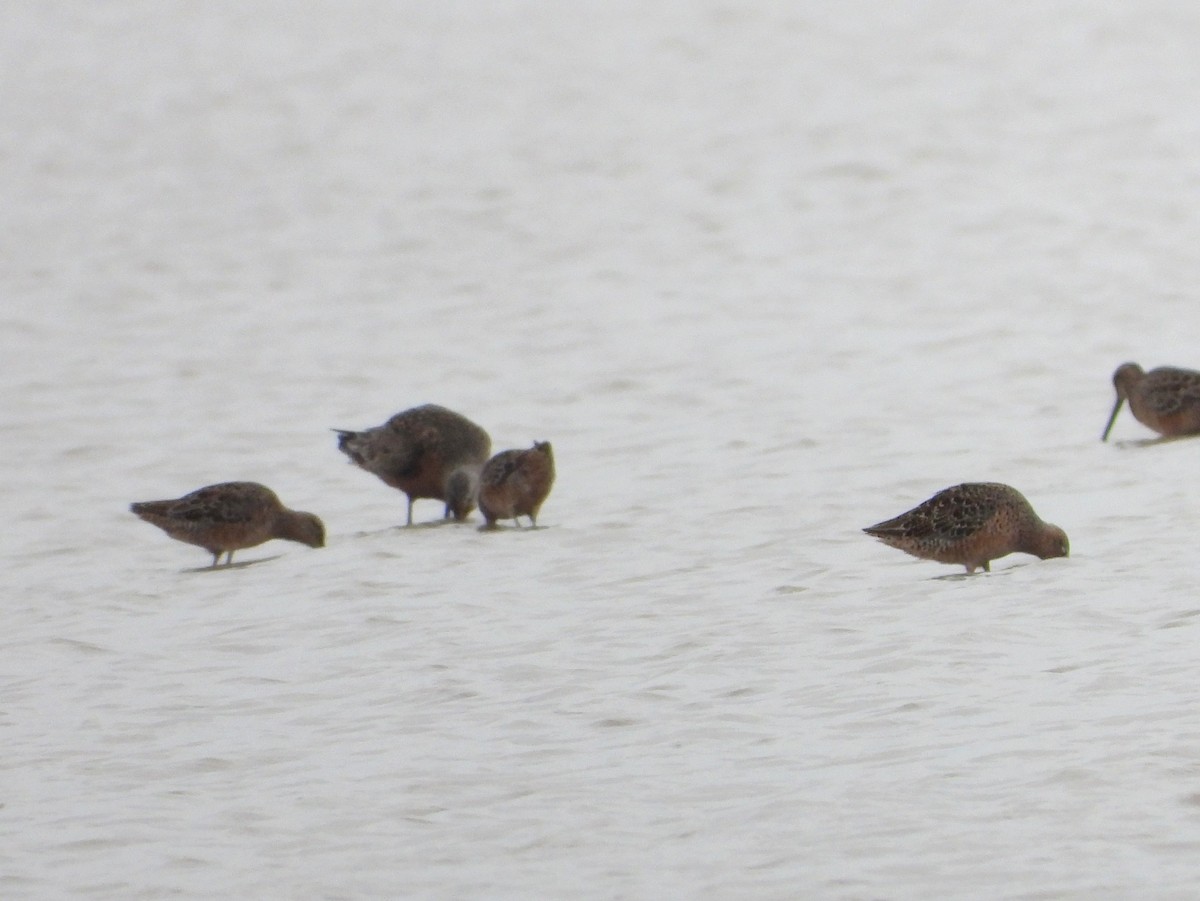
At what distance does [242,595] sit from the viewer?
10312mm

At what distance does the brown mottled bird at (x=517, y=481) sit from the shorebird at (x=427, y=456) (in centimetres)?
39

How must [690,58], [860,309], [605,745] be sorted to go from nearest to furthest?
[605,745] → [860,309] → [690,58]

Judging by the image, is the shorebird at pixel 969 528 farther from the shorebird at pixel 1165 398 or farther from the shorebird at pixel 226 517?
the shorebird at pixel 1165 398

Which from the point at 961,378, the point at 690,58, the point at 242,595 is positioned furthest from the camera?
the point at 690,58

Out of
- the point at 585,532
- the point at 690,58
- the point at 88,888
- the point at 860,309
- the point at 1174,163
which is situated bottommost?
the point at 88,888

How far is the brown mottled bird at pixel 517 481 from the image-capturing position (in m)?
11.1

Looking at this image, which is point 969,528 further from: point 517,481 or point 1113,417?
point 1113,417

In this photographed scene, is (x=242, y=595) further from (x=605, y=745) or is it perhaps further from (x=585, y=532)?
(x=605, y=745)

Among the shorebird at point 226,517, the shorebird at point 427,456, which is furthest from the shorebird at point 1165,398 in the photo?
the shorebird at point 226,517

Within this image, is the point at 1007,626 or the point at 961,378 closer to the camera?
the point at 1007,626

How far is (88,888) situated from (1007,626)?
3785 mm

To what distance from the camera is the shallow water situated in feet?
22.2

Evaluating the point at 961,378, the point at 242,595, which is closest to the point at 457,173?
the point at 961,378

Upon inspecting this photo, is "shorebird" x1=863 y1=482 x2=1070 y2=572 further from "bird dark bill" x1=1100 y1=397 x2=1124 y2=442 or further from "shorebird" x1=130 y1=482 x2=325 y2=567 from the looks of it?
"bird dark bill" x1=1100 y1=397 x2=1124 y2=442
